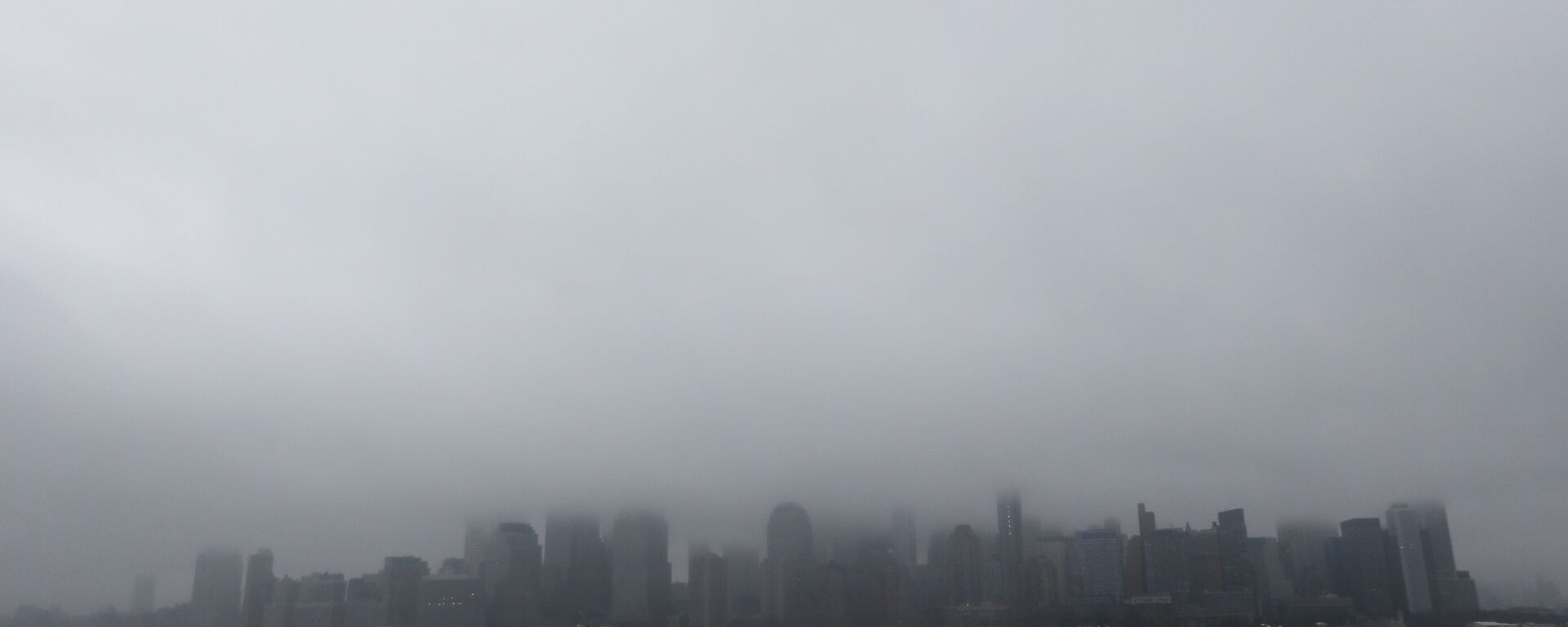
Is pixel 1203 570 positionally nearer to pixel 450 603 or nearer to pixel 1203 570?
pixel 1203 570

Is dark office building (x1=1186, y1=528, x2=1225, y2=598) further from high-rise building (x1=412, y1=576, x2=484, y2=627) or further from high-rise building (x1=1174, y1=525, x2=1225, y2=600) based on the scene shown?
high-rise building (x1=412, y1=576, x2=484, y2=627)

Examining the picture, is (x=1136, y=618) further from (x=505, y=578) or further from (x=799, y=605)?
(x=505, y=578)

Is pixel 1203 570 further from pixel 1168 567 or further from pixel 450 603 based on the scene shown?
pixel 450 603

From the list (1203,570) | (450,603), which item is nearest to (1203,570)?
(1203,570)

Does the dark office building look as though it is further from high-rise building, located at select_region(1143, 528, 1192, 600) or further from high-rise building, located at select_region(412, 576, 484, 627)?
high-rise building, located at select_region(412, 576, 484, 627)

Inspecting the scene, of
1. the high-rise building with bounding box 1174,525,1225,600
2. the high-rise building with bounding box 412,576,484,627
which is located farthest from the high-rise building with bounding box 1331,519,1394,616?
the high-rise building with bounding box 412,576,484,627

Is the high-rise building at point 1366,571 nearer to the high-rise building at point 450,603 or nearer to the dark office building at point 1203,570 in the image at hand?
the dark office building at point 1203,570

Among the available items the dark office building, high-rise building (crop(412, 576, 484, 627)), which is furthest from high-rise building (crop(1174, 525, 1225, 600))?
high-rise building (crop(412, 576, 484, 627))

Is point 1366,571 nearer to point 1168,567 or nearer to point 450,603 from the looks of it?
point 1168,567
